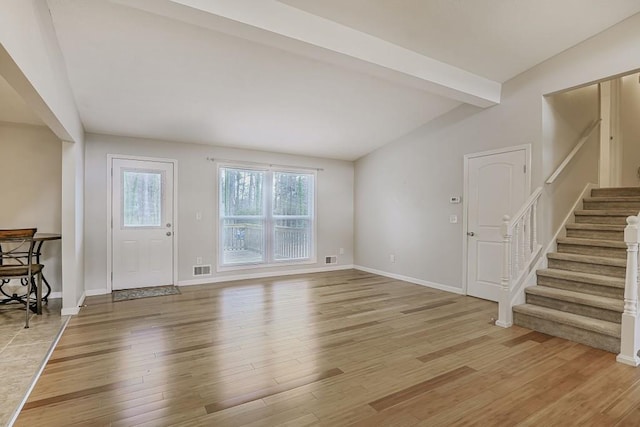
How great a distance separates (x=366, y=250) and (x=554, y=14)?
15.3ft

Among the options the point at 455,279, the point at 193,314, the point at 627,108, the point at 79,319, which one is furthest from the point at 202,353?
the point at 627,108

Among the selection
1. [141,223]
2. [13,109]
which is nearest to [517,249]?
[141,223]

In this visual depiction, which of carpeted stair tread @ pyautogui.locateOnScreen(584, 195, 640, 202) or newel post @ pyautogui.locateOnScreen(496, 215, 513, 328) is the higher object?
carpeted stair tread @ pyautogui.locateOnScreen(584, 195, 640, 202)

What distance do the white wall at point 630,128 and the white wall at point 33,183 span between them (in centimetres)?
856

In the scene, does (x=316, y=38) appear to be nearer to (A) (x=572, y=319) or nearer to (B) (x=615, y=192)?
(A) (x=572, y=319)

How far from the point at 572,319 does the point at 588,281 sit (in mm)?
550

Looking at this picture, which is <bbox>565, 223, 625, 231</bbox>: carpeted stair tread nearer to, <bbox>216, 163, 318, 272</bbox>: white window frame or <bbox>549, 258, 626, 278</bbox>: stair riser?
<bbox>549, 258, 626, 278</bbox>: stair riser

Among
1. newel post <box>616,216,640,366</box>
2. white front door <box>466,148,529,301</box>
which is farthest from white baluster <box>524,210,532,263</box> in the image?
newel post <box>616,216,640,366</box>

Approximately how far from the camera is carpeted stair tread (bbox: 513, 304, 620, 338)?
9.35 feet

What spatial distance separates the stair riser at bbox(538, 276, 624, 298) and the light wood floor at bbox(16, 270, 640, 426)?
2.32 ft

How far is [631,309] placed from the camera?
269cm

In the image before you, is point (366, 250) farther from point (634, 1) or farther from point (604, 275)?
point (634, 1)

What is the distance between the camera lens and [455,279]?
491 cm

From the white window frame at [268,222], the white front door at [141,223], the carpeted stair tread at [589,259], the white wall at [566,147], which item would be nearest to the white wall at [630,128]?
the white wall at [566,147]
